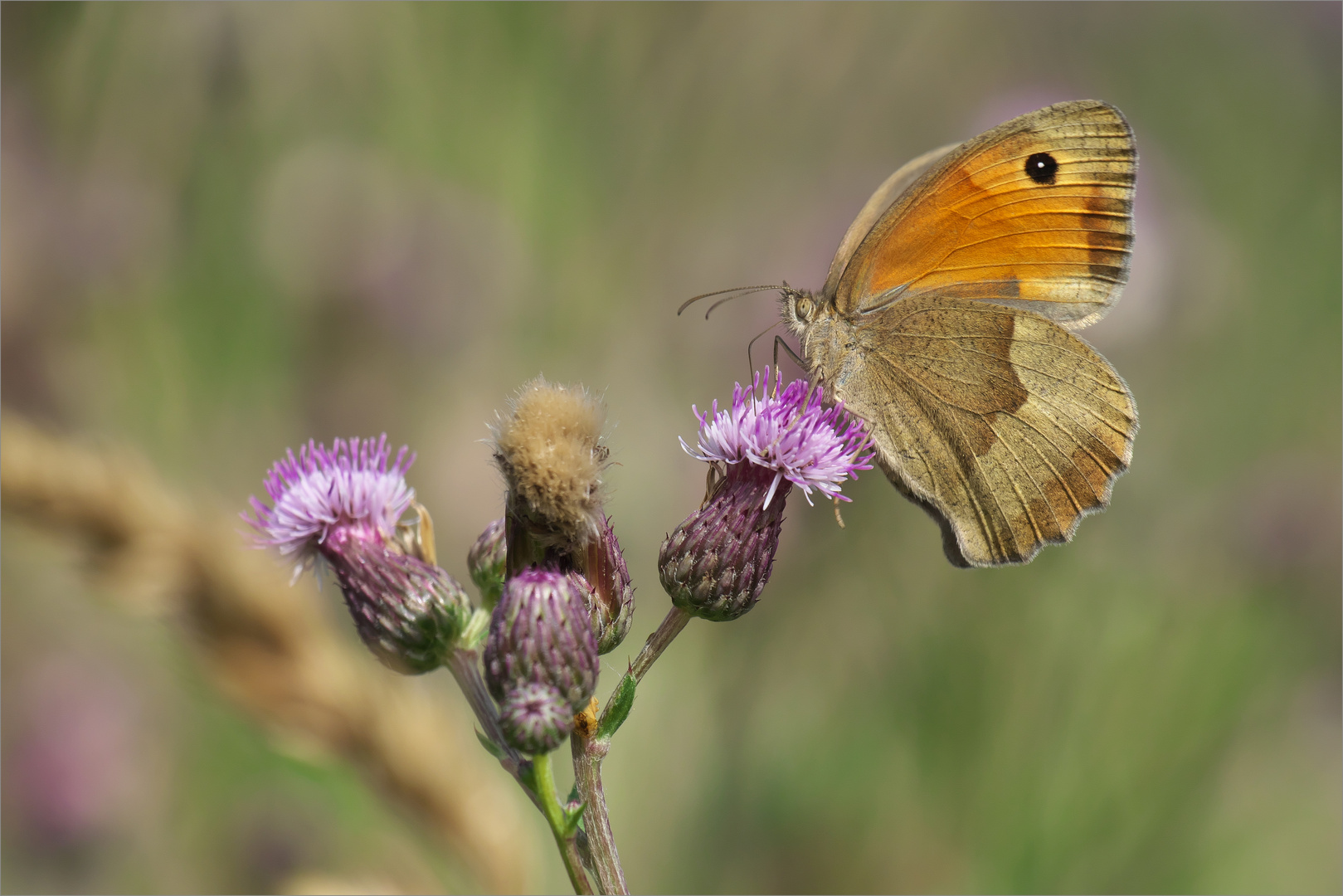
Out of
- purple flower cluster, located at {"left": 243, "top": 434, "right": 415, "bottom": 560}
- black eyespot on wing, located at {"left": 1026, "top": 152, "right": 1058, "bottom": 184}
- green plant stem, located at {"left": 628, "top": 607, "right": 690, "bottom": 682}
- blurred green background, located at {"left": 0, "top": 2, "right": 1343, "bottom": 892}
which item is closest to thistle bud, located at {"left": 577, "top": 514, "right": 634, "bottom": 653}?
green plant stem, located at {"left": 628, "top": 607, "right": 690, "bottom": 682}

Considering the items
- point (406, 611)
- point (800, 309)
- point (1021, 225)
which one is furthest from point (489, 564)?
point (1021, 225)

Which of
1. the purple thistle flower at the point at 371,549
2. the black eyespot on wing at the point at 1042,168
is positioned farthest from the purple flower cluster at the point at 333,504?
the black eyespot on wing at the point at 1042,168

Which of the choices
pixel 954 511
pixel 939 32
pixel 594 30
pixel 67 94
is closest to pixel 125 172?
pixel 67 94

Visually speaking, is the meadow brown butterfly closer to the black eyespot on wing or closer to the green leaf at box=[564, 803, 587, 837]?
the black eyespot on wing

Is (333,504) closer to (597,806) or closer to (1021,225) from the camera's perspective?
(597,806)

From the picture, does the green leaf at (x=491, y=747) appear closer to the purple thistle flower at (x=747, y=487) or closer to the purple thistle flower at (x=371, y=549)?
the purple thistle flower at (x=371, y=549)
